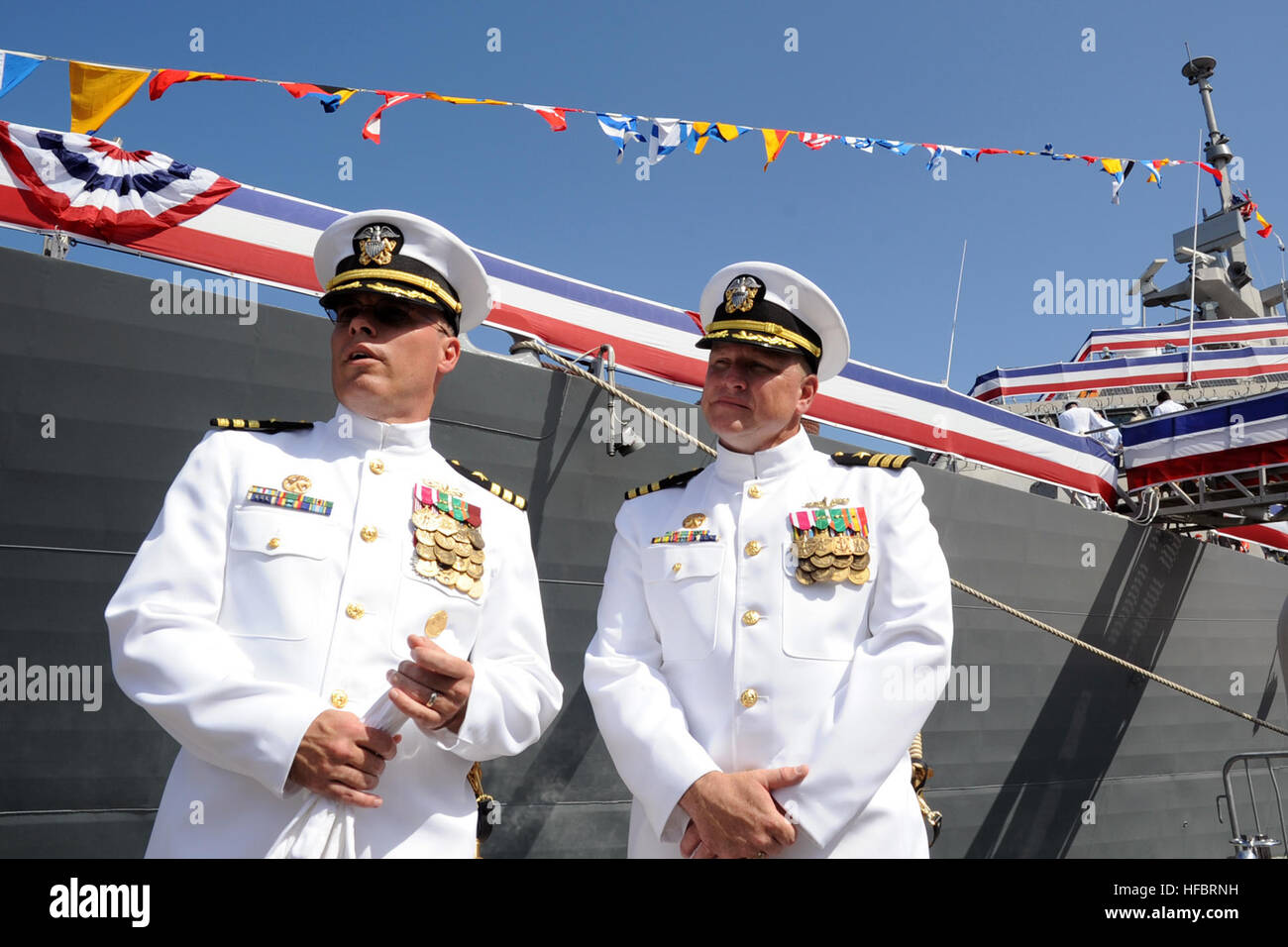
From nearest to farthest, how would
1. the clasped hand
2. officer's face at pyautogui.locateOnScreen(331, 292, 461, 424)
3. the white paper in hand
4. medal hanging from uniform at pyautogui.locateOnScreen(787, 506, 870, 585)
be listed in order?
the white paper in hand
the clasped hand
officer's face at pyautogui.locateOnScreen(331, 292, 461, 424)
medal hanging from uniform at pyautogui.locateOnScreen(787, 506, 870, 585)

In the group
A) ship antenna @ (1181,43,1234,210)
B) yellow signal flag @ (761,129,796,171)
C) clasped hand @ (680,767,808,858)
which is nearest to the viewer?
clasped hand @ (680,767,808,858)

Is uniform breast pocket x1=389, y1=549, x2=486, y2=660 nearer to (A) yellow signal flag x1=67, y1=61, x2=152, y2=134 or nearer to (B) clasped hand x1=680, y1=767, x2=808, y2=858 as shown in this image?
(B) clasped hand x1=680, y1=767, x2=808, y2=858

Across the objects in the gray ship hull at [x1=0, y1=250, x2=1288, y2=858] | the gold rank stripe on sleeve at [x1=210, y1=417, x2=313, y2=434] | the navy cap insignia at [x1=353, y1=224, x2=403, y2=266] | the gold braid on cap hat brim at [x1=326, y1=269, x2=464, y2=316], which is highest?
the navy cap insignia at [x1=353, y1=224, x2=403, y2=266]

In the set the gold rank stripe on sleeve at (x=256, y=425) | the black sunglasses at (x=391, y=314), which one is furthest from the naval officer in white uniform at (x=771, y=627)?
the gold rank stripe on sleeve at (x=256, y=425)

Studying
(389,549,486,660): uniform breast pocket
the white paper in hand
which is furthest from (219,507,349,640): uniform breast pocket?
the white paper in hand

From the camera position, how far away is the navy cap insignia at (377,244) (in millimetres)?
2203

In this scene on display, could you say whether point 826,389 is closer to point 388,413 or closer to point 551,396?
point 551,396

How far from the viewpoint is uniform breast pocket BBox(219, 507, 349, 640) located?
6.30ft

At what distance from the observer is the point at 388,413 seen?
85.2 inches

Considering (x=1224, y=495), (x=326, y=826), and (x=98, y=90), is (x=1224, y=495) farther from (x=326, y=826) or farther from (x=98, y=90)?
(x=98, y=90)

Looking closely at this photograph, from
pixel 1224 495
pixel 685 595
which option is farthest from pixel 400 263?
pixel 1224 495

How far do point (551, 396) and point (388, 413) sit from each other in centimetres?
250

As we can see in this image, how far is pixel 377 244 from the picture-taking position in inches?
87.4
